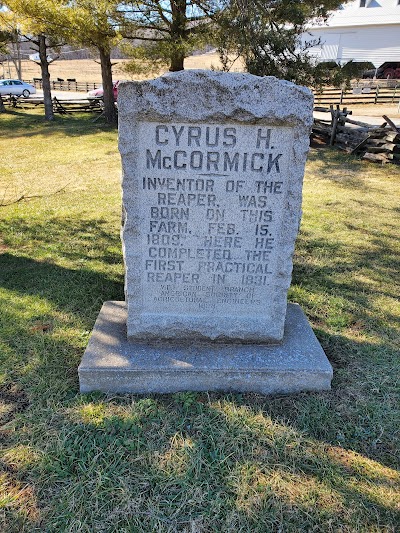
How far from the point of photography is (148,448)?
2.75 m

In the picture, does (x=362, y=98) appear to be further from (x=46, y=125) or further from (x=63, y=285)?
(x=63, y=285)

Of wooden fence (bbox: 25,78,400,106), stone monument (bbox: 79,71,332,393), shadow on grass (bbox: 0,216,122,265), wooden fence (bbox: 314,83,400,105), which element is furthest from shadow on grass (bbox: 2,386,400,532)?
wooden fence (bbox: 314,83,400,105)

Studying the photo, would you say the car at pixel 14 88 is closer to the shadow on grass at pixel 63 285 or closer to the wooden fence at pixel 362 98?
the wooden fence at pixel 362 98

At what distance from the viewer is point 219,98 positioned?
9.31ft

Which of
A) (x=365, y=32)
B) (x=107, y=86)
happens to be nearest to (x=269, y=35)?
Result: (x=107, y=86)

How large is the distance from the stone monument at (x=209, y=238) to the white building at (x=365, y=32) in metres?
32.6

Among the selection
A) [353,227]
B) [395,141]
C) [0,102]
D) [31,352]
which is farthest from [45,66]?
[31,352]

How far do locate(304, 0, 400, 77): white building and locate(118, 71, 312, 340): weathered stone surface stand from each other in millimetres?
32567

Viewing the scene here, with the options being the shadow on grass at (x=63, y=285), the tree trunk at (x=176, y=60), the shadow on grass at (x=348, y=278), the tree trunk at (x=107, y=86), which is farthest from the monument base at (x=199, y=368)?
the tree trunk at (x=107, y=86)

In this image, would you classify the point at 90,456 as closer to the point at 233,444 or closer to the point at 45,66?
the point at 233,444

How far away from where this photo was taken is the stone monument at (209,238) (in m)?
2.86

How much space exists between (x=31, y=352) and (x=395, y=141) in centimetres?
1044

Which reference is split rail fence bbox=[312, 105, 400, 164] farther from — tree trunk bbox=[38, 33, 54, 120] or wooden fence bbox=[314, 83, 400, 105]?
wooden fence bbox=[314, 83, 400, 105]

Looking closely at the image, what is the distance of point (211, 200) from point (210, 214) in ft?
0.35
